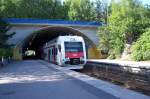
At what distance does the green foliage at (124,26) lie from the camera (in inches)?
2084

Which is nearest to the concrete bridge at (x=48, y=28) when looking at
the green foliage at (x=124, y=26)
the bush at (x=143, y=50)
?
the green foliage at (x=124, y=26)

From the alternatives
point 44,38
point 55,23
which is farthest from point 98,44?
point 44,38

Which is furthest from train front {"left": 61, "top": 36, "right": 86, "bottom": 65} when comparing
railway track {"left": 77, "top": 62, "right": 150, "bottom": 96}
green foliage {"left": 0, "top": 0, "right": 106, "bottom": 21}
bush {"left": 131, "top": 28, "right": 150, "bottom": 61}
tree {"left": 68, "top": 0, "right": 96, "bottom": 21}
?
tree {"left": 68, "top": 0, "right": 96, "bottom": 21}

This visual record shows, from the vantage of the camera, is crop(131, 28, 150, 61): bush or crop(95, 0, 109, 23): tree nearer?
crop(131, 28, 150, 61): bush

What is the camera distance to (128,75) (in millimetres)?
20469

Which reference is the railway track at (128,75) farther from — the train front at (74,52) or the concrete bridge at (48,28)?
the concrete bridge at (48,28)

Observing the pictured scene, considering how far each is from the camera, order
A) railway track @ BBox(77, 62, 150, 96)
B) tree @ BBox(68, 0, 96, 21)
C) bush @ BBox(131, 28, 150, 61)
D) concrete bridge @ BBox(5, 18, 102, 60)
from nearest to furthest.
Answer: railway track @ BBox(77, 62, 150, 96), bush @ BBox(131, 28, 150, 61), concrete bridge @ BBox(5, 18, 102, 60), tree @ BBox(68, 0, 96, 21)

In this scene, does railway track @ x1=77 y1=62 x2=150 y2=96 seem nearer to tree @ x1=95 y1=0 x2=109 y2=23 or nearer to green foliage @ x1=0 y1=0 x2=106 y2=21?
green foliage @ x1=0 y1=0 x2=106 y2=21

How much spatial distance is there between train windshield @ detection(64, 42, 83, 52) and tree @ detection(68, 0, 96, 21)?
189 ft

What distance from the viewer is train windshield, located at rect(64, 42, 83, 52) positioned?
34.8 meters

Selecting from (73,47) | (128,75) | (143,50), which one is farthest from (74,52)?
(128,75)

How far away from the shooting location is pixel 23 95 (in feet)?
45.6

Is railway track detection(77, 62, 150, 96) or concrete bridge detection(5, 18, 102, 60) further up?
concrete bridge detection(5, 18, 102, 60)

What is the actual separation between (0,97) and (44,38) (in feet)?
224
